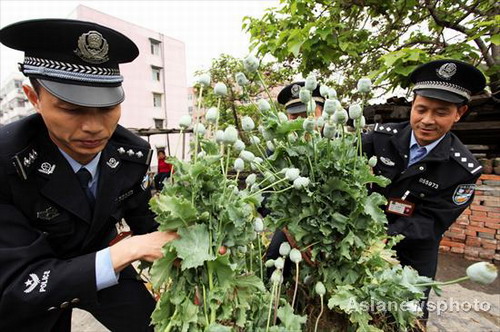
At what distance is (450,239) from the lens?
333 centimetres

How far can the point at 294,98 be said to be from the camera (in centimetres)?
196

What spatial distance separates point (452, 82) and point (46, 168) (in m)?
1.85

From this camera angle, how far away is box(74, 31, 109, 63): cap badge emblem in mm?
893

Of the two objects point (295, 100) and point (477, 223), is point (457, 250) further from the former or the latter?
point (295, 100)

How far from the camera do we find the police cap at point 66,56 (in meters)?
0.85

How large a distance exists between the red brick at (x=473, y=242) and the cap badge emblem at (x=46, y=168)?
3935mm

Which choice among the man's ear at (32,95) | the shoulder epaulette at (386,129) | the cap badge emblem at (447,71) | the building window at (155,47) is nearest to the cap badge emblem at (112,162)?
the man's ear at (32,95)

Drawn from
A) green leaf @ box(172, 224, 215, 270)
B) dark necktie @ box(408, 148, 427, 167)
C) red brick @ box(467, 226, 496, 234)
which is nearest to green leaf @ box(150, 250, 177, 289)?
green leaf @ box(172, 224, 215, 270)

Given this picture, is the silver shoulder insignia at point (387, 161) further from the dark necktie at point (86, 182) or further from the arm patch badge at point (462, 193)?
the dark necktie at point (86, 182)

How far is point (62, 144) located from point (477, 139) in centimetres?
436

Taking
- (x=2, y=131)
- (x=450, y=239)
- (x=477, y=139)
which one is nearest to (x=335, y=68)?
(x=477, y=139)

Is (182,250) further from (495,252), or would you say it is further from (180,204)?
(495,252)

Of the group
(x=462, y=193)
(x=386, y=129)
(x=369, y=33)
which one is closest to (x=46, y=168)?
(x=386, y=129)

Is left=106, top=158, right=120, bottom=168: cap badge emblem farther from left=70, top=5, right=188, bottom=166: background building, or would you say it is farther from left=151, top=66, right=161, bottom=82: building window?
left=151, top=66, right=161, bottom=82: building window
